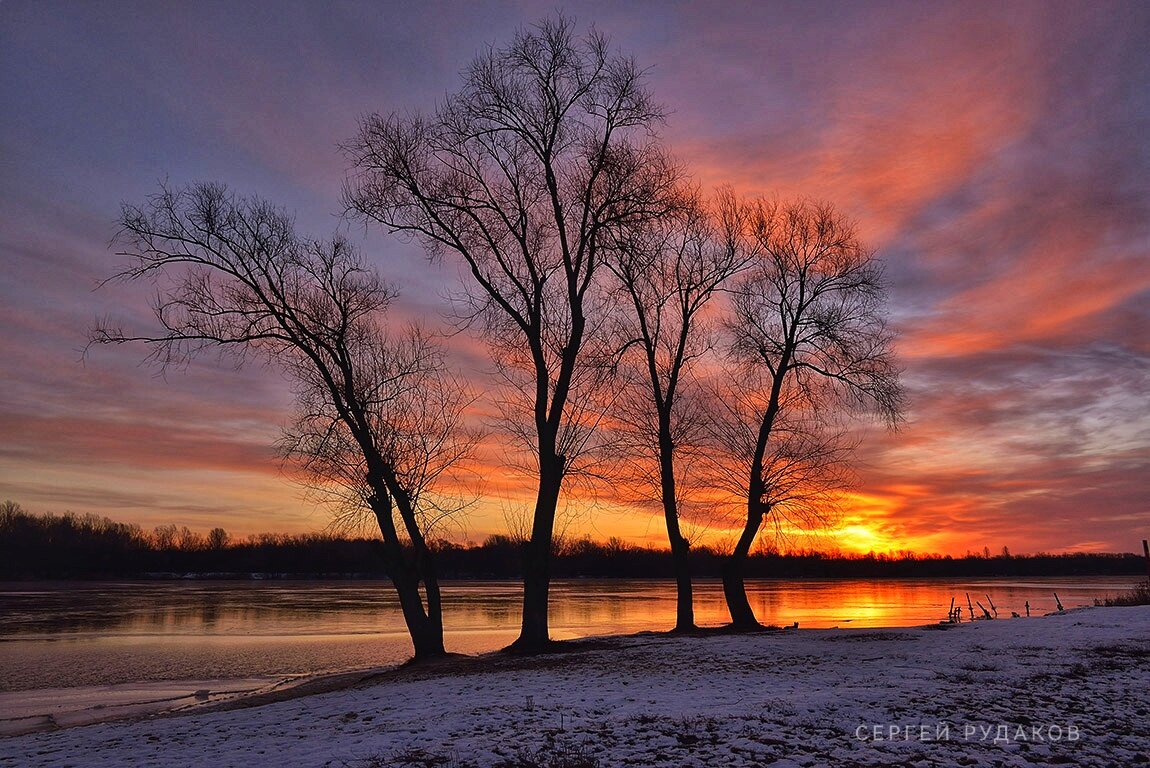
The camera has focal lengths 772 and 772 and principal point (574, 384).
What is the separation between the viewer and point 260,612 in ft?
210

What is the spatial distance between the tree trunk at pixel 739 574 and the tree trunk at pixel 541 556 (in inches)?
308

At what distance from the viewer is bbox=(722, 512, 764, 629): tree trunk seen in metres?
26.7

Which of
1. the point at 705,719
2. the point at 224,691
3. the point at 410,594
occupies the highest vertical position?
the point at 410,594

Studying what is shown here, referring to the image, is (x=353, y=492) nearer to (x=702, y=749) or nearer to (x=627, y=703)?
(x=627, y=703)

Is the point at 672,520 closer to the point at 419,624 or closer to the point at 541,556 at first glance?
the point at 541,556

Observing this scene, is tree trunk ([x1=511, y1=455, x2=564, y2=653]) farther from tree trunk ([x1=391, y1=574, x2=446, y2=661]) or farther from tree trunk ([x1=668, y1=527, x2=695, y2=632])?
tree trunk ([x1=668, y1=527, x2=695, y2=632])

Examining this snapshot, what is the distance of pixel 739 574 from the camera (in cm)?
2720

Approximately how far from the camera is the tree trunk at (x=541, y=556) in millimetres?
21422

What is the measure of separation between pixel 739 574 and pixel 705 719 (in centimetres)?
1738

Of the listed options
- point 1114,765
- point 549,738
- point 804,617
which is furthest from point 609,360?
point 804,617

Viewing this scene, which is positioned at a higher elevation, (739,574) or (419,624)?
(739,574)

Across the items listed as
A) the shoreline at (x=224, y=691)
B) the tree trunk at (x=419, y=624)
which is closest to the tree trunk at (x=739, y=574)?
the shoreline at (x=224, y=691)

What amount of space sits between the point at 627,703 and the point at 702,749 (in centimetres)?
307

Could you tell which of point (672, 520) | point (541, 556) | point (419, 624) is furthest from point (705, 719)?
point (672, 520)
